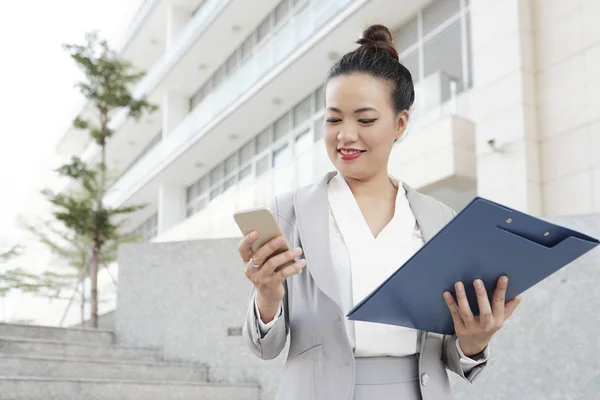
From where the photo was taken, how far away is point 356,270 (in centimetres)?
166

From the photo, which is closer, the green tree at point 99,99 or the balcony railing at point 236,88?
the green tree at point 99,99

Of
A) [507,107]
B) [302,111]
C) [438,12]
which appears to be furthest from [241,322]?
[302,111]

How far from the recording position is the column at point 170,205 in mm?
23922

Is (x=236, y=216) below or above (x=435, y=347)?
above

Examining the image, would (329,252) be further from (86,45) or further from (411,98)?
(86,45)

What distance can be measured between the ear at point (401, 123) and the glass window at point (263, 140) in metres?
17.0

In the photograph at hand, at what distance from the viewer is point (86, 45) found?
12750 mm

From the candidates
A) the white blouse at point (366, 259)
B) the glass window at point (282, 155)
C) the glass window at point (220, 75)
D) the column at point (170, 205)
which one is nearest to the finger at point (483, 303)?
the white blouse at point (366, 259)

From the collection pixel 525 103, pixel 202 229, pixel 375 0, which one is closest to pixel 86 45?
pixel 375 0

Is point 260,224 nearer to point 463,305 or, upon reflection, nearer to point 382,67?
point 463,305

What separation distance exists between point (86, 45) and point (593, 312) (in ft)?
36.7

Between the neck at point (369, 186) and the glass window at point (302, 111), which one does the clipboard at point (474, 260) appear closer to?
the neck at point (369, 186)

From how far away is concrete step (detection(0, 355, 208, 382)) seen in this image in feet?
16.4

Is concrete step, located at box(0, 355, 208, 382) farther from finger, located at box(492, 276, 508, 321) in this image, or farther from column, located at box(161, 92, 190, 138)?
column, located at box(161, 92, 190, 138)
